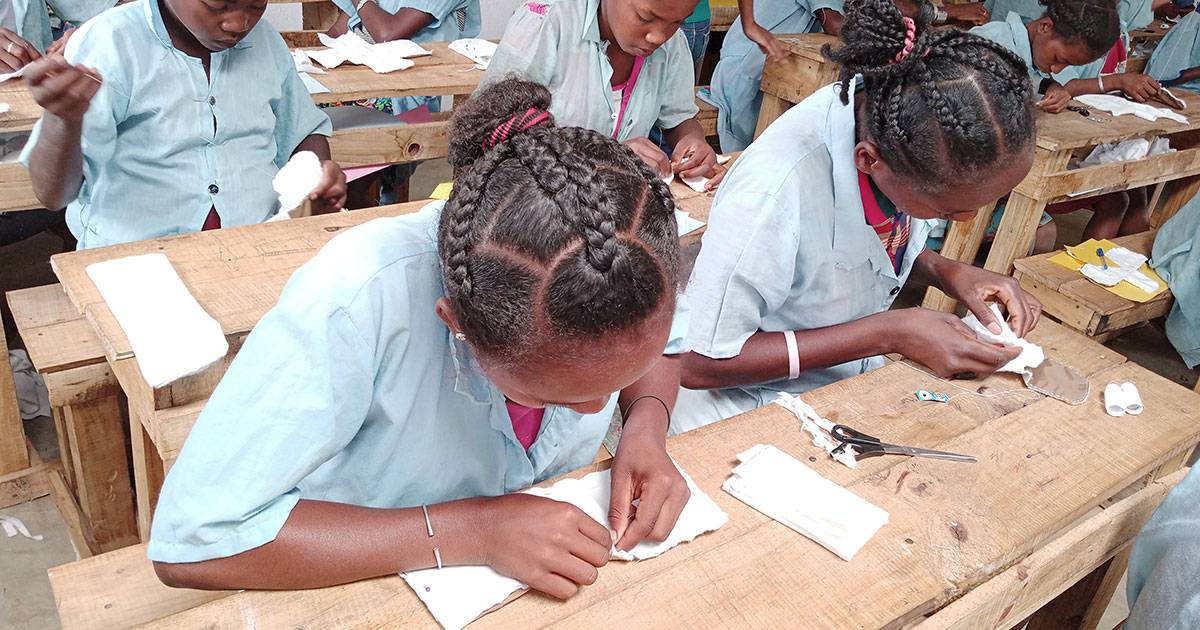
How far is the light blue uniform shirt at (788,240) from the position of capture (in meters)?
1.61

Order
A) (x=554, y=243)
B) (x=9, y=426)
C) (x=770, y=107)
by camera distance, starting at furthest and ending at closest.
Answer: (x=770, y=107)
(x=9, y=426)
(x=554, y=243)

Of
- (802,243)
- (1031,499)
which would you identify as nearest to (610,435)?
(802,243)

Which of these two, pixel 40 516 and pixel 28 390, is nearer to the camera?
pixel 40 516

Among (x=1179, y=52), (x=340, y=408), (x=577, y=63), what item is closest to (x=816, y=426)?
(x=340, y=408)

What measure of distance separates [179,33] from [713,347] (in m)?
1.43

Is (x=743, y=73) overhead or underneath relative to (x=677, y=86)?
→ underneath

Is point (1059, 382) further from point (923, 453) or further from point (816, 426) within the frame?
point (816, 426)

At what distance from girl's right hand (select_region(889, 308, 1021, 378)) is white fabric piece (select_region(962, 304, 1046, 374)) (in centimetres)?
1

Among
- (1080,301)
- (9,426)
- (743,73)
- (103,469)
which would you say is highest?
(743,73)

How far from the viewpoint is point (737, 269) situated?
1.60m

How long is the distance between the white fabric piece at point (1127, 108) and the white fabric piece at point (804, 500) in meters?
3.20

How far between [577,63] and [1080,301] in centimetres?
189

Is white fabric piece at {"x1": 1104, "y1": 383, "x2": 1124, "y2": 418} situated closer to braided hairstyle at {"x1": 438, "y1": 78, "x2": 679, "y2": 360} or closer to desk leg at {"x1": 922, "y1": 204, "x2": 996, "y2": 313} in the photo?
braided hairstyle at {"x1": 438, "y1": 78, "x2": 679, "y2": 360}

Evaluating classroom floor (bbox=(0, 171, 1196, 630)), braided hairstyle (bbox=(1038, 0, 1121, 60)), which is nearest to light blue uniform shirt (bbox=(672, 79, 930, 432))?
classroom floor (bbox=(0, 171, 1196, 630))
